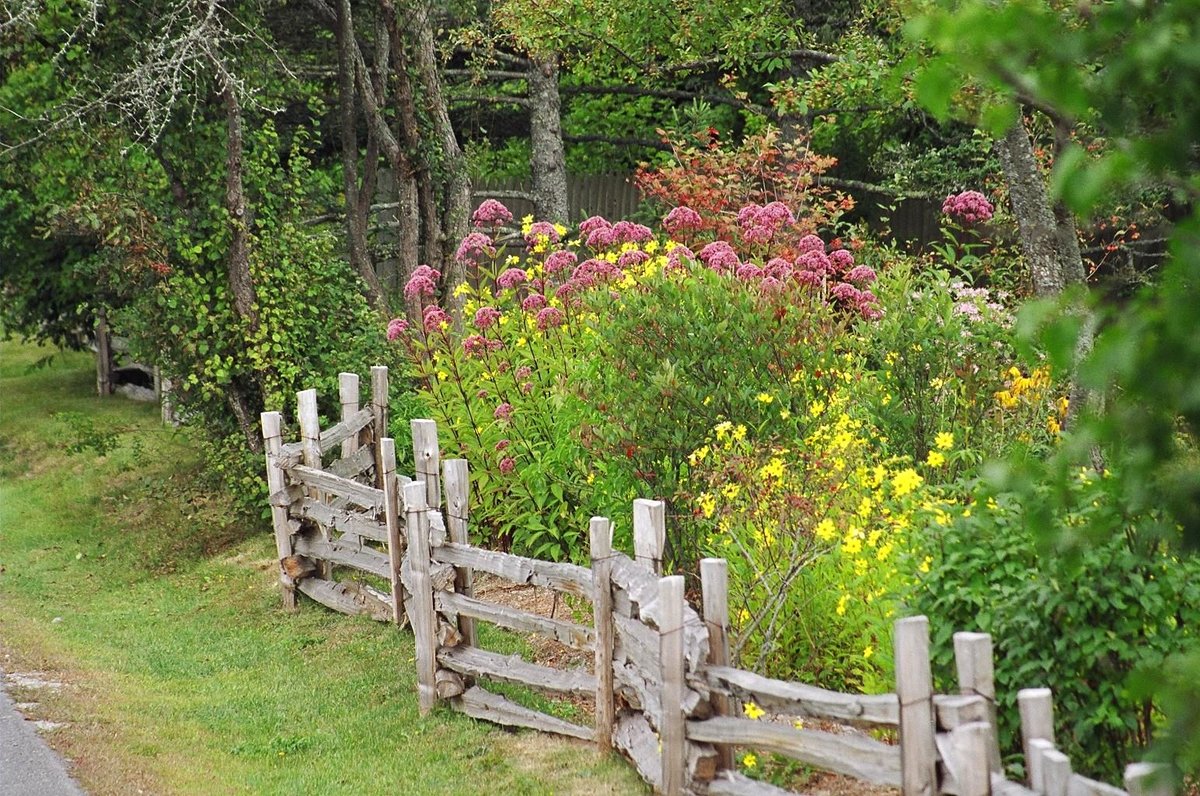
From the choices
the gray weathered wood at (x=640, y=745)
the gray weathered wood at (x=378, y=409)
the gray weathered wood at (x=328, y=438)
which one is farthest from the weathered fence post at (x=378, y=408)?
the gray weathered wood at (x=640, y=745)

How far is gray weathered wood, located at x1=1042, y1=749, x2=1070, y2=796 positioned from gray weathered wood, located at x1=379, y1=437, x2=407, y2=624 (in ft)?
18.7

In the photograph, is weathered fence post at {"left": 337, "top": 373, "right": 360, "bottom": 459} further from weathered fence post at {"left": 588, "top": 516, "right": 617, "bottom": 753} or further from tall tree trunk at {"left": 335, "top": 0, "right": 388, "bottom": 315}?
weathered fence post at {"left": 588, "top": 516, "right": 617, "bottom": 753}

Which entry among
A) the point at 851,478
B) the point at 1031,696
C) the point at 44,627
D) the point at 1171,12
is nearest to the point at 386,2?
the point at 44,627

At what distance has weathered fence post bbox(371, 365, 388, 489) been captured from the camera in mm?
11594

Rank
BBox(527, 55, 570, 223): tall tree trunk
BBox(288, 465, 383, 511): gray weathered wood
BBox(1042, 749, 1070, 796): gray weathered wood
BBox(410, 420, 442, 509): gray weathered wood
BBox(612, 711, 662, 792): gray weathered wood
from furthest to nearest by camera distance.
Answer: BBox(527, 55, 570, 223): tall tree trunk
BBox(288, 465, 383, 511): gray weathered wood
BBox(410, 420, 442, 509): gray weathered wood
BBox(612, 711, 662, 792): gray weathered wood
BBox(1042, 749, 1070, 796): gray weathered wood

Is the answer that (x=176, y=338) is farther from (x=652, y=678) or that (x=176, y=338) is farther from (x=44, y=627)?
(x=652, y=678)

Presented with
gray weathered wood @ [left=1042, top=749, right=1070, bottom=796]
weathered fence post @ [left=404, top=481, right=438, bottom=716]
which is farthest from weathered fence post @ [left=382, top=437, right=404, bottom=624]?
gray weathered wood @ [left=1042, top=749, right=1070, bottom=796]

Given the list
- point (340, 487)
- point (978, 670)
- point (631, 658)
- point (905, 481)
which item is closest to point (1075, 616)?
point (978, 670)

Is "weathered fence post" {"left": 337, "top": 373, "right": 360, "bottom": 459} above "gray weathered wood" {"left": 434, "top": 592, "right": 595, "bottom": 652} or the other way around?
above

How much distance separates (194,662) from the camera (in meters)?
10.5

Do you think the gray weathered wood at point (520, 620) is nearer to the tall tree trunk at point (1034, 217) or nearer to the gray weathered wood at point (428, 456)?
the gray weathered wood at point (428, 456)

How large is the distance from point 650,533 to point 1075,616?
216cm

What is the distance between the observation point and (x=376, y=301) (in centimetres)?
1458

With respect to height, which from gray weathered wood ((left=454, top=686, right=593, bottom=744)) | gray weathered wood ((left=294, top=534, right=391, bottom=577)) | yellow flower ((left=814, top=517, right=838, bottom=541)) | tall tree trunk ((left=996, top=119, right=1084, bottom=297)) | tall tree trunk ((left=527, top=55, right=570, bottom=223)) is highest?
tall tree trunk ((left=527, top=55, right=570, bottom=223))
